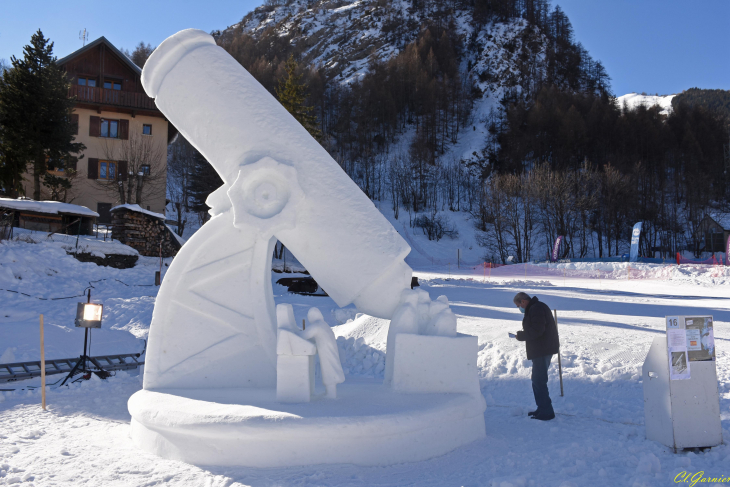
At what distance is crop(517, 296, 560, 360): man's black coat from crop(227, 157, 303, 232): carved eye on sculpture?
2.97 metres

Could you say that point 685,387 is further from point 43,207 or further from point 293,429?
point 43,207

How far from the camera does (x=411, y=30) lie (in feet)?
259

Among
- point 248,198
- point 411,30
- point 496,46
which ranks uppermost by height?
point 411,30

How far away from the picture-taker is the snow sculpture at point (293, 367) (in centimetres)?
429

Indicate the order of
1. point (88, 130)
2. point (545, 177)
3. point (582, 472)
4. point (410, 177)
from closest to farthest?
point (582, 472) → point (88, 130) → point (545, 177) → point (410, 177)

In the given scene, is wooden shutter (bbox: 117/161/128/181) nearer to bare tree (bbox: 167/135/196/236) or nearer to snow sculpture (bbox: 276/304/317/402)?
bare tree (bbox: 167/135/196/236)

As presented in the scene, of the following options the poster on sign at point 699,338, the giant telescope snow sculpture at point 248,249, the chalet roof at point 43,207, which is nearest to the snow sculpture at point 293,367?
the giant telescope snow sculpture at point 248,249

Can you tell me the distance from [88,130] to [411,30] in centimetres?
6187

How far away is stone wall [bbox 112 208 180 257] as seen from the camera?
70.9ft

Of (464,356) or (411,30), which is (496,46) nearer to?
(411,30)

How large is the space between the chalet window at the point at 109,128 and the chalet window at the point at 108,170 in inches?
67.8

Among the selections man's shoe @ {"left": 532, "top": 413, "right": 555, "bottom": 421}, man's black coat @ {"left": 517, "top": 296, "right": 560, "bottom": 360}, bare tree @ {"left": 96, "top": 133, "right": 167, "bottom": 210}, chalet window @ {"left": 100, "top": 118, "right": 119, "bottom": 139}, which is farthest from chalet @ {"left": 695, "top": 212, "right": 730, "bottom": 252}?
chalet window @ {"left": 100, "top": 118, "right": 119, "bottom": 139}

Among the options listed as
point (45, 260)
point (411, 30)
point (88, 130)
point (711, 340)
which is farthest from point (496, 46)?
point (711, 340)

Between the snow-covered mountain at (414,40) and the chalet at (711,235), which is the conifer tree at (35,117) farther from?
the chalet at (711,235)
